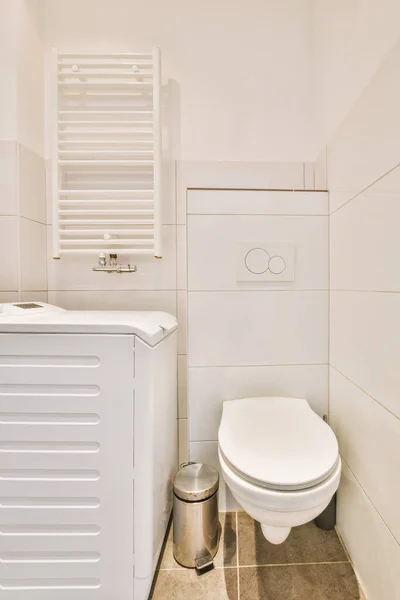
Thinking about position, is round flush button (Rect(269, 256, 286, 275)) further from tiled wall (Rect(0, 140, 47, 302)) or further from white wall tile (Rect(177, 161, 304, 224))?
tiled wall (Rect(0, 140, 47, 302))

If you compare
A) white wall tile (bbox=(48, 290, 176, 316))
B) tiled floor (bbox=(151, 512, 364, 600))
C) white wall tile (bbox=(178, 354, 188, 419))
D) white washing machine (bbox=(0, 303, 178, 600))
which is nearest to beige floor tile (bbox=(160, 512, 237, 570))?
tiled floor (bbox=(151, 512, 364, 600))

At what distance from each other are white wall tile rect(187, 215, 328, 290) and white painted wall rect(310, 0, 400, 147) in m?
0.41

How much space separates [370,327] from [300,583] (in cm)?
86

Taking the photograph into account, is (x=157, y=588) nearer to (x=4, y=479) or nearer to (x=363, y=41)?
(x=4, y=479)

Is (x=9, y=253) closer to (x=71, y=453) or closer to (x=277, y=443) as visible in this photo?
(x=71, y=453)

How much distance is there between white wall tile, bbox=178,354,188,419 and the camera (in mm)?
1338

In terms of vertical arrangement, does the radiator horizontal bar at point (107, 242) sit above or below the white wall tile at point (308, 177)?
below

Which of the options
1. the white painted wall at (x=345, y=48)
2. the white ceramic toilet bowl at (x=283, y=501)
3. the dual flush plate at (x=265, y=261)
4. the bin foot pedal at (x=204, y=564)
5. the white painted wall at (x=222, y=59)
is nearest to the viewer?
the white ceramic toilet bowl at (x=283, y=501)

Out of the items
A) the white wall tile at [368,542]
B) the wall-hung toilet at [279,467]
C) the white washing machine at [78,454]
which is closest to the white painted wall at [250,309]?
the wall-hung toilet at [279,467]

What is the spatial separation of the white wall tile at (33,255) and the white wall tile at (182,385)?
731 mm

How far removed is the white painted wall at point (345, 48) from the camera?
0.81 meters

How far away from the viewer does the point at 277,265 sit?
119cm

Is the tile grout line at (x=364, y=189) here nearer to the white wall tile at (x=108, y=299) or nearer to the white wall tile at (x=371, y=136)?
the white wall tile at (x=371, y=136)

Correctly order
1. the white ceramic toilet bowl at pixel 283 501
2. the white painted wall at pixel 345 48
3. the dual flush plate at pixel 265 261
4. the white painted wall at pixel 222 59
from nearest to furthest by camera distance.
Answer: the white ceramic toilet bowl at pixel 283 501, the white painted wall at pixel 345 48, the dual flush plate at pixel 265 261, the white painted wall at pixel 222 59
